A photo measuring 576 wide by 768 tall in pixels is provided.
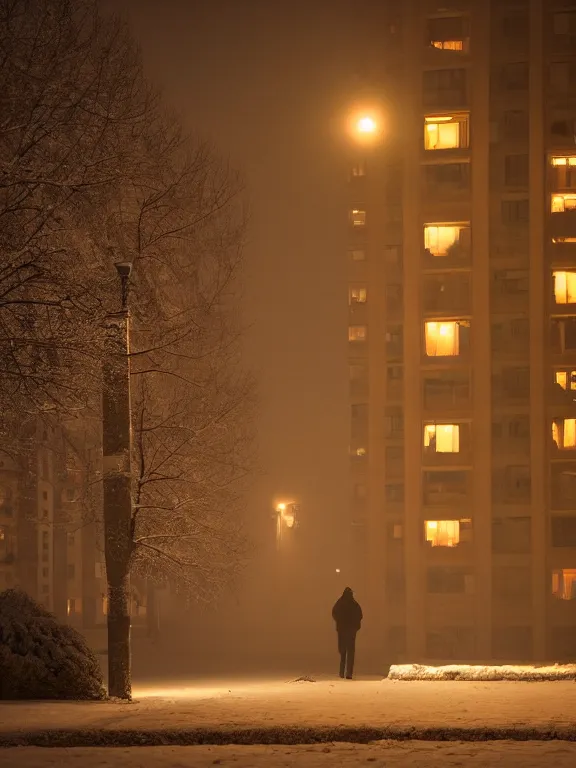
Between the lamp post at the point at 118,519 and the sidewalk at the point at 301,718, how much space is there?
5.38ft

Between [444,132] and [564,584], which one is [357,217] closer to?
[444,132]

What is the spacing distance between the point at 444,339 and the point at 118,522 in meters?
33.9

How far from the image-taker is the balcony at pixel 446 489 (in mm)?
48156

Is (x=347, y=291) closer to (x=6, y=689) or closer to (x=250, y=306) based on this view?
(x=250, y=306)

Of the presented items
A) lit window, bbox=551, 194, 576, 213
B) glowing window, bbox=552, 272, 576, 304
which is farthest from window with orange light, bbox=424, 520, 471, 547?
lit window, bbox=551, 194, 576, 213

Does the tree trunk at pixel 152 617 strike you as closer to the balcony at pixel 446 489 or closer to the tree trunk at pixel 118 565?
the balcony at pixel 446 489

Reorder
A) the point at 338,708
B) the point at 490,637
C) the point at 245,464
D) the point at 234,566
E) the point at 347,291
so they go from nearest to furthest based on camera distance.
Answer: the point at 338,708 → the point at 234,566 → the point at 245,464 → the point at 490,637 → the point at 347,291

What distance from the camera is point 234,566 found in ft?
75.6

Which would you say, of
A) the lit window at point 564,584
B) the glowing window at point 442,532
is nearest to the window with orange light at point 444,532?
the glowing window at point 442,532

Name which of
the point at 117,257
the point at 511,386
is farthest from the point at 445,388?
the point at 117,257

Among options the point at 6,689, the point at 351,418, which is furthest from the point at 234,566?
the point at 351,418

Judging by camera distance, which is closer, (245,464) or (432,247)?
(245,464)

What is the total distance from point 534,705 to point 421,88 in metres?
40.7

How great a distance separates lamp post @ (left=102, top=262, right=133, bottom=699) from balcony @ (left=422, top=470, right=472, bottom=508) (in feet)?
108
